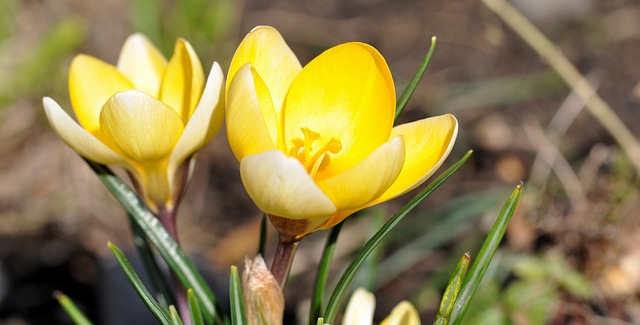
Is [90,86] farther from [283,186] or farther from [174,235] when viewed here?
[283,186]

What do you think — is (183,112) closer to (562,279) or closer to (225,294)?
(225,294)

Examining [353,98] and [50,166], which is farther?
[50,166]

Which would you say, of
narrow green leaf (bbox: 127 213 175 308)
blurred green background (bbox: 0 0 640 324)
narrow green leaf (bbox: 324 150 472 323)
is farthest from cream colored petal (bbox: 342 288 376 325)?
blurred green background (bbox: 0 0 640 324)

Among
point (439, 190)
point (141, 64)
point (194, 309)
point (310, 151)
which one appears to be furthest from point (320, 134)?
point (439, 190)

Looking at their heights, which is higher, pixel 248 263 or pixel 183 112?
pixel 183 112

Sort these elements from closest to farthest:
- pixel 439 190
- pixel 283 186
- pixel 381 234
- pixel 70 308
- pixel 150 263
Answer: pixel 283 186
pixel 381 234
pixel 70 308
pixel 150 263
pixel 439 190

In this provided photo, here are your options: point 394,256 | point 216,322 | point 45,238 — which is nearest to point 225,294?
point 394,256

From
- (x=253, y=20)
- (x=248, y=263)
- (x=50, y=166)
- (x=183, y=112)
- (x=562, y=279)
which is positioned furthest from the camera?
(x=253, y=20)
